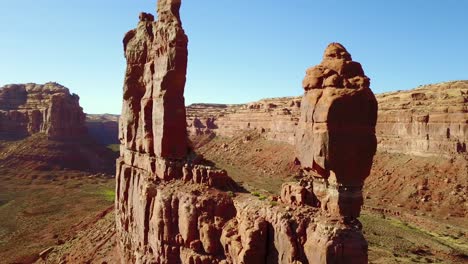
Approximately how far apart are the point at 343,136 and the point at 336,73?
132 inches

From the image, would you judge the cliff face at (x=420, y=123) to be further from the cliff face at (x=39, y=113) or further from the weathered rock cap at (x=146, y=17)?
the cliff face at (x=39, y=113)

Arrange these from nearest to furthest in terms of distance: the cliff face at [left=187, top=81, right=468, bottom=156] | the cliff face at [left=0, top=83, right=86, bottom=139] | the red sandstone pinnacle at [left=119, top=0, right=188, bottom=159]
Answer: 1. the red sandstone pinnacle at [left=119, top=0, right=188, bottom=159]
2. the cliff face at [left=187, top=81, right=468, bottom=156]
3. the cliff face at [left=0, top=83, right=86, bottom=139]

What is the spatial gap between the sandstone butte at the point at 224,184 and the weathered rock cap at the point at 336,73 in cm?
5

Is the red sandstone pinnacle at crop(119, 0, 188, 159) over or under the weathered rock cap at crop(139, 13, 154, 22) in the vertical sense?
under

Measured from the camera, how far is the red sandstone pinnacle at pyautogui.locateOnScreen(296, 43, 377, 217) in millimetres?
20248

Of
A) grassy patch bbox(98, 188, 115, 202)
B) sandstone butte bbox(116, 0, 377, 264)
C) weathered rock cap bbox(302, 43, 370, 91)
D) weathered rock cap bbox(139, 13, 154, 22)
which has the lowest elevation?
grassy patch bbox(98, 188, 115, 202)

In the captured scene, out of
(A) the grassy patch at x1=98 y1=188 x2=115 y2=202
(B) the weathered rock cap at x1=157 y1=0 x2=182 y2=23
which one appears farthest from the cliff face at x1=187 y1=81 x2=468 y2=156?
(B) the weathered rock cap at x1=157 y1=0 x2=182 y2=23

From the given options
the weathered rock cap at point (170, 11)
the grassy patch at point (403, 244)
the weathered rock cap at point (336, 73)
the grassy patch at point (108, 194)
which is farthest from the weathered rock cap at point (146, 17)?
the grassy patch at point (108, 194)

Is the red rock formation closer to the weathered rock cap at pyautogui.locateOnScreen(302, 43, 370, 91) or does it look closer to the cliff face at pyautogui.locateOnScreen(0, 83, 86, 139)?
the weathered rock cap at pyautogui.locateOnScreen(302, 43, 370, 91)

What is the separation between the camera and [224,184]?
28.6m

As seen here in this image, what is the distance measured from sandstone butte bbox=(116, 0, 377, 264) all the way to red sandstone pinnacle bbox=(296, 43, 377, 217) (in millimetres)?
50

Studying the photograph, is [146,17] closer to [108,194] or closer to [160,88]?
[160,88]

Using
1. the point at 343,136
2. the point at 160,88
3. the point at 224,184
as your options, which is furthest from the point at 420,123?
the point at 343,136

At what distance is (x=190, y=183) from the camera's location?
96.2ft
